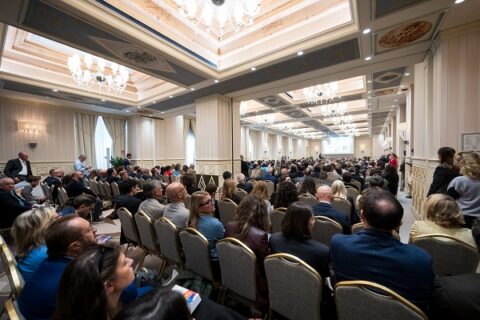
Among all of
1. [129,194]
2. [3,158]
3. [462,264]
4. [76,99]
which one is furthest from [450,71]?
[3,158]

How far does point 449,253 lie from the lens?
1.68m

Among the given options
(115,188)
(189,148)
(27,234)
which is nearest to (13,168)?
(115,188)

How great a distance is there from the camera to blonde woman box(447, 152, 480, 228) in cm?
262

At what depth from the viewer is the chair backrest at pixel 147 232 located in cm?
271

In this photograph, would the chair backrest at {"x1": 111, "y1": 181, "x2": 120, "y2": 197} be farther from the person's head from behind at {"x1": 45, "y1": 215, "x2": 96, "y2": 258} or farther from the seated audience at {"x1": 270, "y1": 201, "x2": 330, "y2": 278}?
the seated audience at {"x1": 270, "y1": 201, "x2": 330, "y2": 278}

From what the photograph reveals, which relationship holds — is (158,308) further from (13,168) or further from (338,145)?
(338,145)

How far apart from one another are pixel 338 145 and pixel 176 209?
1260 inches

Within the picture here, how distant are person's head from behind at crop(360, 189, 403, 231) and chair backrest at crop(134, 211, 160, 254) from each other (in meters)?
2.28

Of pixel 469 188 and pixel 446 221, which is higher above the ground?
pixel 469 188

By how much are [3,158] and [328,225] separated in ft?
37.1

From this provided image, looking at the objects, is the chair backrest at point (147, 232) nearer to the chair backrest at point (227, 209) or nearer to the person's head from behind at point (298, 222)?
the chair backrest at point (227, 209)

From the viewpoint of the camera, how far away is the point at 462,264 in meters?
1.65

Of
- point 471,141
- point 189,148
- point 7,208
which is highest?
point 189,148

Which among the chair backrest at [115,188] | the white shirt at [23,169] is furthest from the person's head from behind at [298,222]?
the white shirt at [23,169]
